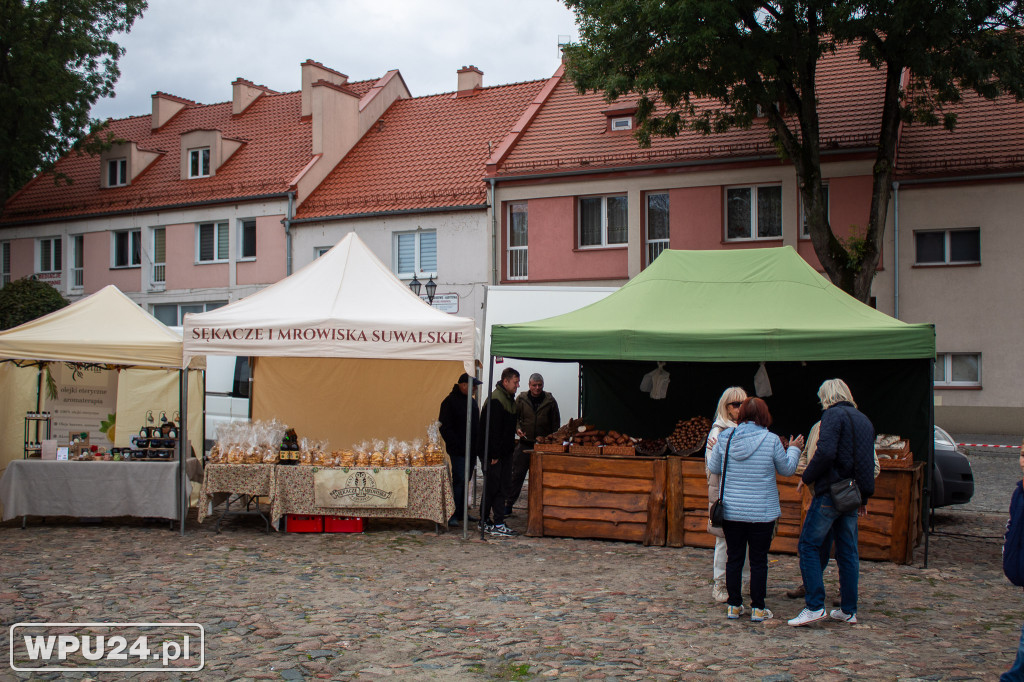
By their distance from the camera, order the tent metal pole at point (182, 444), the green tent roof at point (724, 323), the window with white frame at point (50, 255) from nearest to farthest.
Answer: the green tent roof at point (724, 323) < the tent metal pole at point (182, 444) < the window with white frame at point (50, 255)

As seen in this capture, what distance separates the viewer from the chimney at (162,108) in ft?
124

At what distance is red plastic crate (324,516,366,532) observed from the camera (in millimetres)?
11086

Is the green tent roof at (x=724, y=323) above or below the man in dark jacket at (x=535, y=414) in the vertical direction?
above

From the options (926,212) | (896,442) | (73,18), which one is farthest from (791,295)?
(73,18)

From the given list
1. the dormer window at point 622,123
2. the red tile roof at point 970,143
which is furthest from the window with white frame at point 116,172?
the red tile roof at point 970,143

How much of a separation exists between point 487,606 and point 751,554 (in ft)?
6.83

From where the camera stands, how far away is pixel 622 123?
26.7 meters

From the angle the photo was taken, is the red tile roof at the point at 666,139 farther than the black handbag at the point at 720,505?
Yes

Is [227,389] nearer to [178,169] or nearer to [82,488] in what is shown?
[82,488]

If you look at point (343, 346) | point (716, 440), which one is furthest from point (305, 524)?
point (716, 440)

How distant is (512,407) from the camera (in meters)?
11.3

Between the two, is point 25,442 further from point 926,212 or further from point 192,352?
point 926,212

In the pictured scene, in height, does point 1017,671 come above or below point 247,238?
below

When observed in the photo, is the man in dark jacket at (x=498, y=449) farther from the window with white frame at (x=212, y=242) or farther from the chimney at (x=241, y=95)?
the chimney at (x=241, y=95)
